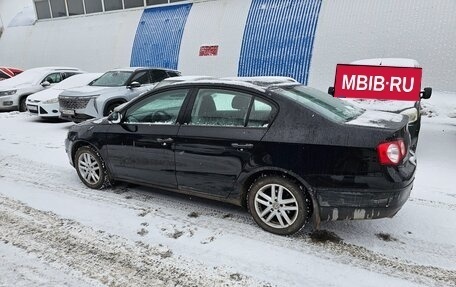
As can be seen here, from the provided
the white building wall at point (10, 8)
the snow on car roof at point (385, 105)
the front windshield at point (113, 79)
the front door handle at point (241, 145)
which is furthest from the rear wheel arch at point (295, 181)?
the white building wall at point (10, 8)

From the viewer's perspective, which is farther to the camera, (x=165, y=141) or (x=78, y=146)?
(x=78, y=146)

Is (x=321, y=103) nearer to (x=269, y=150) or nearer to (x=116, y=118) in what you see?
(x=269, y=150)

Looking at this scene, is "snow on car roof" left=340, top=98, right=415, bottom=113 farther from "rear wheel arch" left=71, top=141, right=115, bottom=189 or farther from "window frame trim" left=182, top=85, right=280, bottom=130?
"rear wheel arch" left=71, top=141, right=115, bottom=189

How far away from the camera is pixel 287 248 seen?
3.46 m

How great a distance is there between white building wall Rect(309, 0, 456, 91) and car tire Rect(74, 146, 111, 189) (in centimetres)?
1009

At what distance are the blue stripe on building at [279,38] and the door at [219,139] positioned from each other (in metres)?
10.2

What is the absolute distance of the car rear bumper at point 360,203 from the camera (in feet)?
10.7

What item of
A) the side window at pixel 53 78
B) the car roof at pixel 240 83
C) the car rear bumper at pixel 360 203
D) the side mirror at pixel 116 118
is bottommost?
the car rear bumper at pixel 360 203

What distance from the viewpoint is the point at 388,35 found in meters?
12.1

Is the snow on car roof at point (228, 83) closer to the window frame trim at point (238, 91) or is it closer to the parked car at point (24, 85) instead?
the window frame trim at point (238, 91)

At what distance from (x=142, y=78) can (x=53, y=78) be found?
16.2ft

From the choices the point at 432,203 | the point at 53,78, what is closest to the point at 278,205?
the point at 432,203

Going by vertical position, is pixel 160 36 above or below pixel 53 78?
above

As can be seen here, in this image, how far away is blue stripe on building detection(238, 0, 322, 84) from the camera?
44.3 feet
